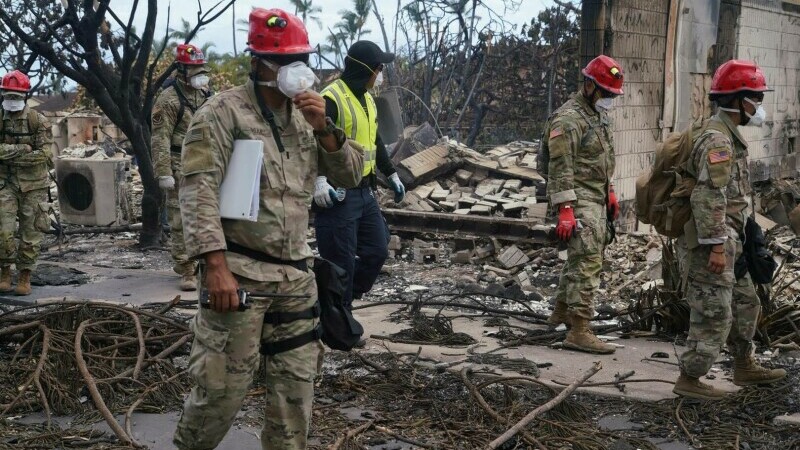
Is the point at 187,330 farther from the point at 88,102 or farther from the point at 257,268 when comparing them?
the point at 88,102

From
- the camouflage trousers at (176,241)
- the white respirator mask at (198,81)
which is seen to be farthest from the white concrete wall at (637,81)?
the camouflage trousers at (176,241)

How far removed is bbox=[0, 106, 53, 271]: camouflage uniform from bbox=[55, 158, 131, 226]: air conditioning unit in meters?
4.41

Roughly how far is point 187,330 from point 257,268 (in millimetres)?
2751

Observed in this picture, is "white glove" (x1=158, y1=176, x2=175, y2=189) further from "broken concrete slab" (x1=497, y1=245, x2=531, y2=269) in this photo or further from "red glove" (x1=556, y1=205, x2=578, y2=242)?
"red glove" (x1=556, y1=205, x2=578, y2=242)

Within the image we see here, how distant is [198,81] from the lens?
29.6ft

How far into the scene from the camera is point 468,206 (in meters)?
12.6

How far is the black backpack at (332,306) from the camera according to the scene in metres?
4.18

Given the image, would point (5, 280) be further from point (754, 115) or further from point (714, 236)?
point (754, 115)

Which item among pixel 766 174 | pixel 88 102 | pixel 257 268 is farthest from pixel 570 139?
pixel 88 102

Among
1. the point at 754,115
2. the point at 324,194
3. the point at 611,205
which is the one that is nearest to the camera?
the point at 754,115

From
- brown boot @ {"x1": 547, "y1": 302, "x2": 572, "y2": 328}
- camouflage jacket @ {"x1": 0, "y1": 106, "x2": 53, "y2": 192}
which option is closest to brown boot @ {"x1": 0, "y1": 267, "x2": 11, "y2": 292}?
camouflage jacket @ {"x1": 0, "y1": 106, "x2": 53, "y2": 192}

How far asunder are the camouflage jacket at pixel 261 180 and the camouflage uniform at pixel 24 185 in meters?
5.70

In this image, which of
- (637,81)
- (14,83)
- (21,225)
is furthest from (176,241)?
(637,81)

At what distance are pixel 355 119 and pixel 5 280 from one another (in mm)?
4567
